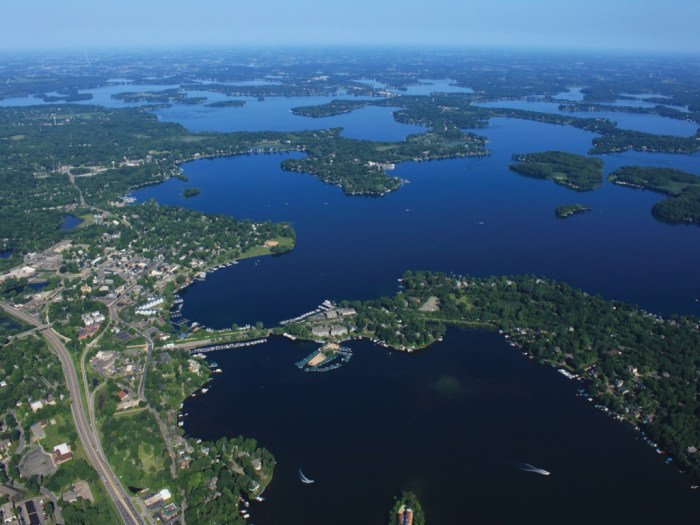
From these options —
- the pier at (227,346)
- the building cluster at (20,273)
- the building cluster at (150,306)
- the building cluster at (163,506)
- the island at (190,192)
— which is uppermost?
the building cluster at (163,506)

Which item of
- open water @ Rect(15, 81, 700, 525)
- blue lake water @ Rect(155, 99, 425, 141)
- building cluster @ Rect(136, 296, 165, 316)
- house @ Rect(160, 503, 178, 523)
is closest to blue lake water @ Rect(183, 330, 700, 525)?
open water @ Rect(15, 81, 700, 525)

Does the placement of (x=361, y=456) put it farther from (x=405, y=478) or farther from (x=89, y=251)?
(x=89, y=251)

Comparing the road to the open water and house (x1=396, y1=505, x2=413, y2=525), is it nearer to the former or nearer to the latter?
the open water

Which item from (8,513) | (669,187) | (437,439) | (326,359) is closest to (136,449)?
(8,513)

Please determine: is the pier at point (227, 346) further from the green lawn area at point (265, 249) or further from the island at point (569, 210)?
the island at point (569, 210)

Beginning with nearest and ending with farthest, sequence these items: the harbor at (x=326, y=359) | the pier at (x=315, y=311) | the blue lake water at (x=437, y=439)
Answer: the blue lake water at (x=437, y=439) < the harbor at (x=326, y=359) < the pier at (x=315, y=311)

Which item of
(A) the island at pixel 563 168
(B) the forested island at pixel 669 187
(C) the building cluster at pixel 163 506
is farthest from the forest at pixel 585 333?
(A) the island at pixel 563 168

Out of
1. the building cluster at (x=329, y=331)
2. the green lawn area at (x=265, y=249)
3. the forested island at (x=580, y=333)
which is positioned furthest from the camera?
the green lawn area at (x=265, y=249)

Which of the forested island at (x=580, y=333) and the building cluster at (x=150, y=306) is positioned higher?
the forested island at (x=580, y=333)

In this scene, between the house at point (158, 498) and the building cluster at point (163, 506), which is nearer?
the building cluster at point (163, 506)
